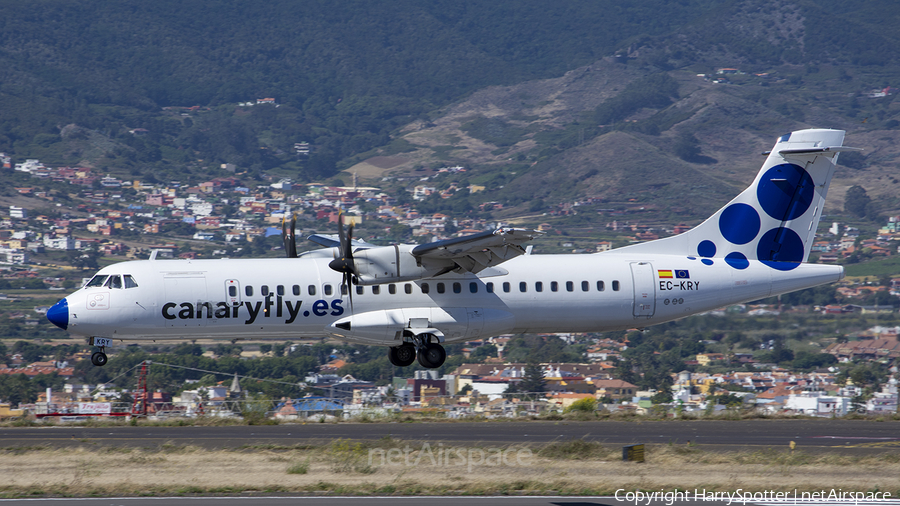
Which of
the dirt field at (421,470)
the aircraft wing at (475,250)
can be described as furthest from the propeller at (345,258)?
the dirt field at (421,470)

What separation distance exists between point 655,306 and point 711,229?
3654 millimetres

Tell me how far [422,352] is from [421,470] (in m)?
8.36

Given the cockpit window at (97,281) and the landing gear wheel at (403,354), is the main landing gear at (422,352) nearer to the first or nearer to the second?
the landing gear wheel at (403,354)

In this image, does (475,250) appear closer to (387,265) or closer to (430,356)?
(387,265)

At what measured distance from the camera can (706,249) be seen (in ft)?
106

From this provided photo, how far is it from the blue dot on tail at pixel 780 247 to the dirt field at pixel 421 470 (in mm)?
10673

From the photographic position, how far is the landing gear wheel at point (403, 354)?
97.6ft

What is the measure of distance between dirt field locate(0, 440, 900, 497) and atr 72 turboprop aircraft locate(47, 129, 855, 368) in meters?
5.52

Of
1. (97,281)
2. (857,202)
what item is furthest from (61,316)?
(857,202)

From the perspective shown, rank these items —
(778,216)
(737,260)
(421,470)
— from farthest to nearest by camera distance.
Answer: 1. (778,216)
2. (737,260)
3. (421,470)

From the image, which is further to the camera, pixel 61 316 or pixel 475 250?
pixel 61 316

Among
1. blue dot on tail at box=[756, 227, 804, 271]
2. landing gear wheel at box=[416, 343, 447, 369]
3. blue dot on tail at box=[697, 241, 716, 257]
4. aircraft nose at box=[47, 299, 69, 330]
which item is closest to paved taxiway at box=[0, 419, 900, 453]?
landing gear wheel at box=[416, 343, 447, 369]

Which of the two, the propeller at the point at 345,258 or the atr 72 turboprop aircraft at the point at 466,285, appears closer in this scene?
the propeller at the point at 345,258

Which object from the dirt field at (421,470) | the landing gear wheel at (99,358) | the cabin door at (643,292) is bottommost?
the dirt field at (421,470)
